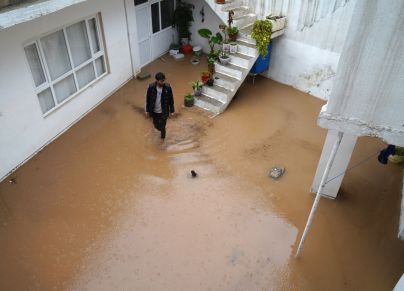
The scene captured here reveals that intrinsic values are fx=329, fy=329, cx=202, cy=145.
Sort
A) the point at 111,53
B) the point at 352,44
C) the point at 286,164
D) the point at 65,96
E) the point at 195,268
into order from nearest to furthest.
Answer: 1. the point at 352,44
2. the point at 195,268
3. the point at 286,164
4. the point at 65,96
5. the point at 111,53

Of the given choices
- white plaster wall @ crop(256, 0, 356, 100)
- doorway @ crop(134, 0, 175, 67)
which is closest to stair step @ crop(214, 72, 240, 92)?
white plaster wall @ crop(256, 0, 356, 100)

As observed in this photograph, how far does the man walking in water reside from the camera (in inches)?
272

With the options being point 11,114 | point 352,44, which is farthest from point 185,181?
point 352,44

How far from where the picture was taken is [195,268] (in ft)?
17.2

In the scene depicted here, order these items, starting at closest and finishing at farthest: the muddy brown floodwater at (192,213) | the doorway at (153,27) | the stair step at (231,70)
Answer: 1. the muddy brown floodwater at (192,213)
2. the stair step at (231,70)
3. the doorway at (153,27)

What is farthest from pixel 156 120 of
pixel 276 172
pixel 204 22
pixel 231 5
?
pixel 204 22

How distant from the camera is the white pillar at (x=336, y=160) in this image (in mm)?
5516

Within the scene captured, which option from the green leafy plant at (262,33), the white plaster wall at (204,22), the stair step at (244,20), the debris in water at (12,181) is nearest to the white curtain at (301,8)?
the stair step at (244,20)

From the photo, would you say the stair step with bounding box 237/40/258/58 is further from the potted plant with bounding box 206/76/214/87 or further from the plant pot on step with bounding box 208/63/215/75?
the potted plant with bounding box 206/76/214/87

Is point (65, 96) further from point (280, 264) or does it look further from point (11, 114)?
point (280, 264)

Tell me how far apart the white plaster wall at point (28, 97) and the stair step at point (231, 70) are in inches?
121

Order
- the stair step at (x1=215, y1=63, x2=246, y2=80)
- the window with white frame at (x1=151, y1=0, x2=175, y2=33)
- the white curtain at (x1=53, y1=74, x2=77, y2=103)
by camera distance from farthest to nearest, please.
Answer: the window with white frame at (x1=151, y1=0, x2=175, y2=33)
the stair step at (x1=215, y1=63, x2=246, y2=80)
the white curtain at (x1=53, y1=74, x2=77, y2=103)

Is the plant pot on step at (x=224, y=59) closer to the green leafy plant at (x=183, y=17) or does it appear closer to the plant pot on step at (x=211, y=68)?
the plant pot on step at (x=211, y=68)

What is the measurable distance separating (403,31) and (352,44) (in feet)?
1.58
